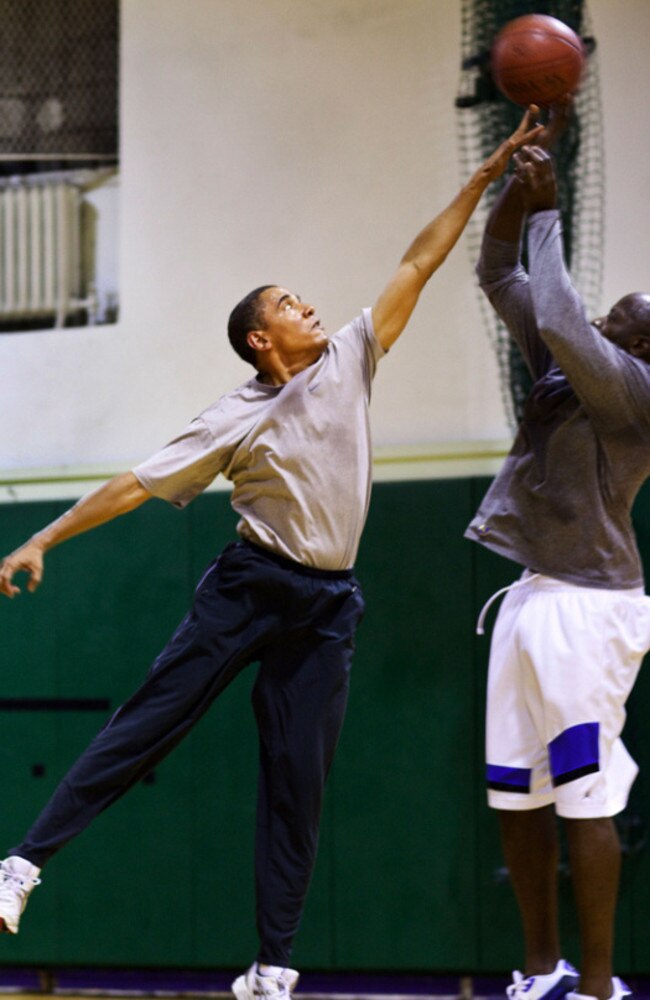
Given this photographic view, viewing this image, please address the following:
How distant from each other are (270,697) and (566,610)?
82cm

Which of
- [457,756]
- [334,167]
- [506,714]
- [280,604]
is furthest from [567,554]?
[334,167]

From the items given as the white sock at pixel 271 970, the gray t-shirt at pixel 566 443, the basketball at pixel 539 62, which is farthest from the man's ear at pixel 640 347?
the white sock at pixel 271 970

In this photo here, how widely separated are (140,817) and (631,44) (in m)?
3.44

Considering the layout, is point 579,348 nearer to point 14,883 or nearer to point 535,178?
point 535,178

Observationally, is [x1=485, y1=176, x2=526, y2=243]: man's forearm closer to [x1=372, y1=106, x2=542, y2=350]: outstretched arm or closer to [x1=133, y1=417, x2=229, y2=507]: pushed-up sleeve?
[x1=372, y1=106, x2=542, y2=350]: outstretched arm

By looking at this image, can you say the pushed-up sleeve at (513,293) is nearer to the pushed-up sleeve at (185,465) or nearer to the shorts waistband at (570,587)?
the shorts waistband at (570,587)

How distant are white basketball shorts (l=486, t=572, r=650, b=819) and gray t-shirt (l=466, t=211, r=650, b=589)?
9cm

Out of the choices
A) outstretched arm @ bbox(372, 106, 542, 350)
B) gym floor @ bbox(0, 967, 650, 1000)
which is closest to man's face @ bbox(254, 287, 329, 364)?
outstretched arm @ bbox(372, 106, 542, 350)

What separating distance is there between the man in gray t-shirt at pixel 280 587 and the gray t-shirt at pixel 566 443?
33 cm

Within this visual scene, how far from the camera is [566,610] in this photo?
3.42 meters

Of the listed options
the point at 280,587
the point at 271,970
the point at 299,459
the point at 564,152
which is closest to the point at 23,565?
the point at 280,587

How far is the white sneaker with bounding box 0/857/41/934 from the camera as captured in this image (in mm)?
3121

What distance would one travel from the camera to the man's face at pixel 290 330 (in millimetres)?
3506

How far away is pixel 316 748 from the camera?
11.0 feet
